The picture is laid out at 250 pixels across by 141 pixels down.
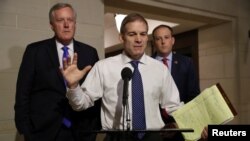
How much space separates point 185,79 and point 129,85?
0.61 m

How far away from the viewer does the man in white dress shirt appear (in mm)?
1303

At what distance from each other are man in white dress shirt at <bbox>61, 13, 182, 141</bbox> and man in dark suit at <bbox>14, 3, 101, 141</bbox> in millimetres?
178

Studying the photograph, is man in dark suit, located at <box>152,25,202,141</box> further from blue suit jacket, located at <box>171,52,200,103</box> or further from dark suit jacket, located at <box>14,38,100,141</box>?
dark suit jacket, located at <box>14,38,100,141</box>

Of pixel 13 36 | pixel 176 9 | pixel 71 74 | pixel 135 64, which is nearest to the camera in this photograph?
pixel 71 74

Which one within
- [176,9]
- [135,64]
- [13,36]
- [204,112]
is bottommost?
A: [204,112]

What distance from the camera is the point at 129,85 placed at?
4.28ft

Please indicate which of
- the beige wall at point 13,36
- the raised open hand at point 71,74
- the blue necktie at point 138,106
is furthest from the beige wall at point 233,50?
the raised open hand at point 71,74

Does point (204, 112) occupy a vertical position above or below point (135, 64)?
below

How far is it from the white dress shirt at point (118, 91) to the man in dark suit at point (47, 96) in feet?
0.57

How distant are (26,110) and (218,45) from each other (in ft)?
7.39

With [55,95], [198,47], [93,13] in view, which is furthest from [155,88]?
[198,47]

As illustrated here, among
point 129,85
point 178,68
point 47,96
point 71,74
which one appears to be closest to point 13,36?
point 47,96

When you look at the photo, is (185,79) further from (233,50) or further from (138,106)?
(233,50)

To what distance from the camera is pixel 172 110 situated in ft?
4.59
